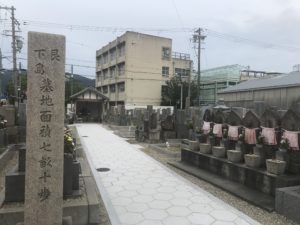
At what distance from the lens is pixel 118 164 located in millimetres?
9336

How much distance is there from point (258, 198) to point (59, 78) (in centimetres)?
443

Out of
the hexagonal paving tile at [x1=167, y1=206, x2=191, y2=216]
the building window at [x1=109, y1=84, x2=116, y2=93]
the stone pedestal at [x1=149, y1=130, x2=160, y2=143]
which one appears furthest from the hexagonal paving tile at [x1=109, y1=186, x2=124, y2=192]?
the building window at [x1=109, y1=84, x2=116, y2=93]

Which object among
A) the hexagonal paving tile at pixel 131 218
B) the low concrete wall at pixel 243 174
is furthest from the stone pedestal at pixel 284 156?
the hexagonal paving tile at pixel 131 218

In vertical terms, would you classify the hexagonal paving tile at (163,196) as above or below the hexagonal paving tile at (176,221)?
above

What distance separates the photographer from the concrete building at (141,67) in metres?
41.4

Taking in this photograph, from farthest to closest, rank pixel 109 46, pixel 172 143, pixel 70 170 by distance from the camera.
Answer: pixel 109 46
pixel 172 143
pixel 70 170

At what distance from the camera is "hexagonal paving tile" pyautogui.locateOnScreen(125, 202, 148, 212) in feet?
17.2

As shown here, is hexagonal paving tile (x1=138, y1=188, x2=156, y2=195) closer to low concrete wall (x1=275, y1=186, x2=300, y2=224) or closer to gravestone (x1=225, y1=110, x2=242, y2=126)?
low concrete wall (x1=275, y1=186, x2=300, y2=224)

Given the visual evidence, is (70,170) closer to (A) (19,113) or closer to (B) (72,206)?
(B) (72,206)

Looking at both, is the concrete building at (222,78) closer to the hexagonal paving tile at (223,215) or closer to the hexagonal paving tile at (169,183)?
the hexagonal paving tile at (169,183)

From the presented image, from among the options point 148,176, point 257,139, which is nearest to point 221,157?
point 257,139

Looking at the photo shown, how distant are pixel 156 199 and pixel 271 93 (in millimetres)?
11991

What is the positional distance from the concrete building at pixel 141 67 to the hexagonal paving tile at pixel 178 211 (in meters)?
35.9

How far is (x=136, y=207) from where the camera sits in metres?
5.37
